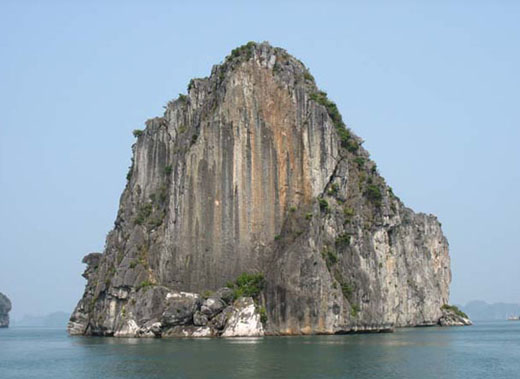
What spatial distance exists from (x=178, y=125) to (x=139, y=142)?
6556 millimetres

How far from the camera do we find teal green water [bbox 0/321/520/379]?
46.0m

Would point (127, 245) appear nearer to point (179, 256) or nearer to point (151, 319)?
point (179, 256)

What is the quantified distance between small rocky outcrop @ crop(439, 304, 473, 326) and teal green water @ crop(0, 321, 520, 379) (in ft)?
235

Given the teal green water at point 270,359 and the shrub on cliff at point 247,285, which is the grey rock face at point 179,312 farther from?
the teal green water at point 270,359

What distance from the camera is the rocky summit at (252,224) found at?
258 ft

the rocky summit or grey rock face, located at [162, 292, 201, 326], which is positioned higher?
the rocky summit

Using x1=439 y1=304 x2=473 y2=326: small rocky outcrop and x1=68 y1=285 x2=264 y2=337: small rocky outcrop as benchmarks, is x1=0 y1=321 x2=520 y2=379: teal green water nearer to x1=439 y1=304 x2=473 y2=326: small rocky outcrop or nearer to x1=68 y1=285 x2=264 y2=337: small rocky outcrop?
x1=68 y1=285 x2=264 y2=337: small rocky outcrop

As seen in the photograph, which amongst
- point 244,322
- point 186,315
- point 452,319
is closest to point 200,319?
point 186,315

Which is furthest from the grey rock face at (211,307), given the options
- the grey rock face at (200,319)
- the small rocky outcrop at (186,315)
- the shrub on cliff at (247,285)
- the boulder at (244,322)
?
the shrub on cliff at (247,285)

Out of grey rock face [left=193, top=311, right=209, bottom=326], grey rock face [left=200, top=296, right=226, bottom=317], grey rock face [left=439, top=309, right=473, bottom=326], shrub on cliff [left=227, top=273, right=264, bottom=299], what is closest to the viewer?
grey rock face [left=193, top=311, right=209, bottom=326]

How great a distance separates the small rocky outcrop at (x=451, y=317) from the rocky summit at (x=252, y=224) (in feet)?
174

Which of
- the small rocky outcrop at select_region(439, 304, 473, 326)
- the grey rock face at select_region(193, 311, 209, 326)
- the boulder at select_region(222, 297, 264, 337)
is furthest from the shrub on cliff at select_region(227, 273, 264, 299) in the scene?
the small rocky outcrop at select_region(439, 304, 473, 326)

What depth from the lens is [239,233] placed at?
284 feet

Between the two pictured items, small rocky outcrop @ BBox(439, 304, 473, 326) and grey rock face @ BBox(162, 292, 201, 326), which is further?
small rocky outcrop @ BBox(439, 304, 473, 326)
